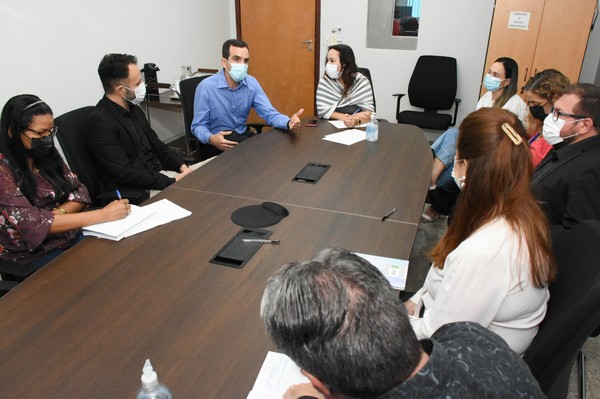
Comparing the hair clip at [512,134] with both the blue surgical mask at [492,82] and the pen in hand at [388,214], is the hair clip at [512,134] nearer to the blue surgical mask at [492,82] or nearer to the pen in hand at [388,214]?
the pen in hand at [388,214]

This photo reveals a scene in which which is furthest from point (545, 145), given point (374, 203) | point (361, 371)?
point (361, 371)

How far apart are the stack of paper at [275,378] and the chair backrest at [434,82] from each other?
4318mm

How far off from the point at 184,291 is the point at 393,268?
71 centimetres

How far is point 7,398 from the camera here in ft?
3.40

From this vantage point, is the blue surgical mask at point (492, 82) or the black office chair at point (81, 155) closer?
the black office chair at point (81, 155)

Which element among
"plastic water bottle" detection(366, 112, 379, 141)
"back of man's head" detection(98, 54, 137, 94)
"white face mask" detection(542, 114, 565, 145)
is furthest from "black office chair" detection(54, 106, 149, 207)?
"white face mask" detection(542, 114, 565, 145)

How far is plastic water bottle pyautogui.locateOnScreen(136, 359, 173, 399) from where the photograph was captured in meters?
0.98

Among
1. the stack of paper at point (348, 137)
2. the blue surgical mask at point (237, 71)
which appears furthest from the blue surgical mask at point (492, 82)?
the blue surgical mask at point (237, 71)

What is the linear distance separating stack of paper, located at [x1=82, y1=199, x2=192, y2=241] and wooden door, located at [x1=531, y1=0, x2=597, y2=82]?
3.87 metres

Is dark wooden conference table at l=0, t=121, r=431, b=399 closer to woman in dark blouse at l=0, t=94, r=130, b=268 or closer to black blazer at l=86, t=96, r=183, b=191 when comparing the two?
woman in dark blouse at l=0, t=94, r=130, b=268

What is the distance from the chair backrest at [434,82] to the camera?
15.9ft

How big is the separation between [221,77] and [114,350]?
8.23 feet

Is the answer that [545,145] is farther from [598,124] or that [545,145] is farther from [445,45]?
[445,45]

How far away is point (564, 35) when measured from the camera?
409cm
